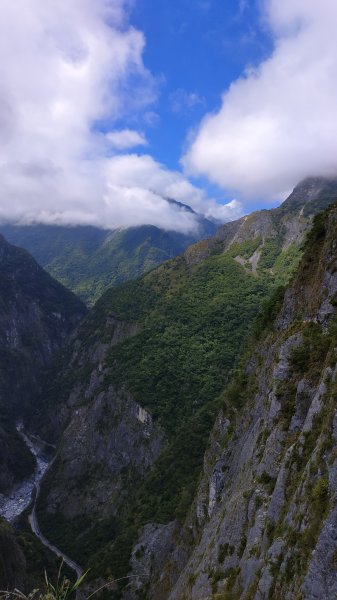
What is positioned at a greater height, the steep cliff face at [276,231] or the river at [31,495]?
the steep cliff face at [276,231]

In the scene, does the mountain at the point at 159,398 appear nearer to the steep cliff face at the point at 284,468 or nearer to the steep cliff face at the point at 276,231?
the steep cliff face at the point at 276,231

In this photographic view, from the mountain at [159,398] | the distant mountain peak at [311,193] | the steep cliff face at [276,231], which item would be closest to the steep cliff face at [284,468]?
the mountain at [159,398]

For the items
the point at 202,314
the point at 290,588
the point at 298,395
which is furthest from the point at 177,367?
the point at 290,588

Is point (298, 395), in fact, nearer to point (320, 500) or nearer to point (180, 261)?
point (320, 500)

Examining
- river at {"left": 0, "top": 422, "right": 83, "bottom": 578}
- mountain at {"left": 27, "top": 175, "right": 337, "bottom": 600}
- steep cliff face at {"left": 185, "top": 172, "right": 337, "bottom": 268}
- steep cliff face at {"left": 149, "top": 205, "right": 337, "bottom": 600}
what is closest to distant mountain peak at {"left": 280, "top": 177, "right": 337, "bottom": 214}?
steep cliff face at {"left": 185, "top": 172, "right": 337, "bottom": 268}

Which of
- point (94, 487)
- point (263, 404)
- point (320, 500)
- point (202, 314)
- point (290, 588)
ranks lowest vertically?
point (94, 487)

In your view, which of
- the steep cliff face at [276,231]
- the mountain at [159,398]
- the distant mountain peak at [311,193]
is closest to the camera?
the mountain at [159,398]
